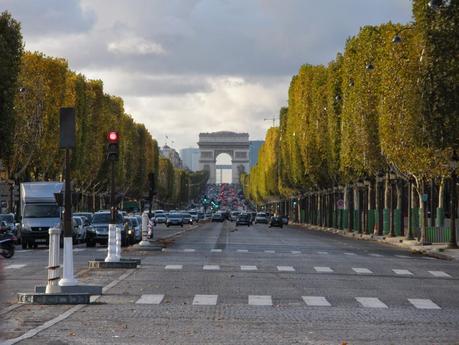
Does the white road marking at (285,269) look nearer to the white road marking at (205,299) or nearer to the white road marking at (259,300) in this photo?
the white road marking at (259,300)

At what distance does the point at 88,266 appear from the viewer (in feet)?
111

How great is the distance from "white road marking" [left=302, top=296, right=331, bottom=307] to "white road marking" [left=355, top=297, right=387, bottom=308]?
691 mm

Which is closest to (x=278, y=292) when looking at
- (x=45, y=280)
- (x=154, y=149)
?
(x=45, y=280)

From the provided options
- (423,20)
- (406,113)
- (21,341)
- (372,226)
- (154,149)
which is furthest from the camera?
(154,149)

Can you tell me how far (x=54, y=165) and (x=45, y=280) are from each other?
6048 cm

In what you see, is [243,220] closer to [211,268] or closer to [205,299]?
[211,268]

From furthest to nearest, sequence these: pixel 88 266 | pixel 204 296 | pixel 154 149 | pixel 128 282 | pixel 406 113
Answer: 1. pixel 154 149
2. pixel 406 113
3. pixel 88 266
4. pixel 128 282
5. pixel 204 296

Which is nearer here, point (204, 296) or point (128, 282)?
point (204, 296)

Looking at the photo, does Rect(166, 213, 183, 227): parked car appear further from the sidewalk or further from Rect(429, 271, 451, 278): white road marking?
Rect(429, 271, 451, 278): white road marking

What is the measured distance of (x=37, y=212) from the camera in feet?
181

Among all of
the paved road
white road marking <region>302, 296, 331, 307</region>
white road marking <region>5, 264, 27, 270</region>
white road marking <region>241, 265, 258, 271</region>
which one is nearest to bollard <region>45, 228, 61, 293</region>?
the paved road

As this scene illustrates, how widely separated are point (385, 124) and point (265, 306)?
138 ft

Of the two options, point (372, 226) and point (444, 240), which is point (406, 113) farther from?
point (372, 226)

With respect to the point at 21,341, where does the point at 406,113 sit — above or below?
above
